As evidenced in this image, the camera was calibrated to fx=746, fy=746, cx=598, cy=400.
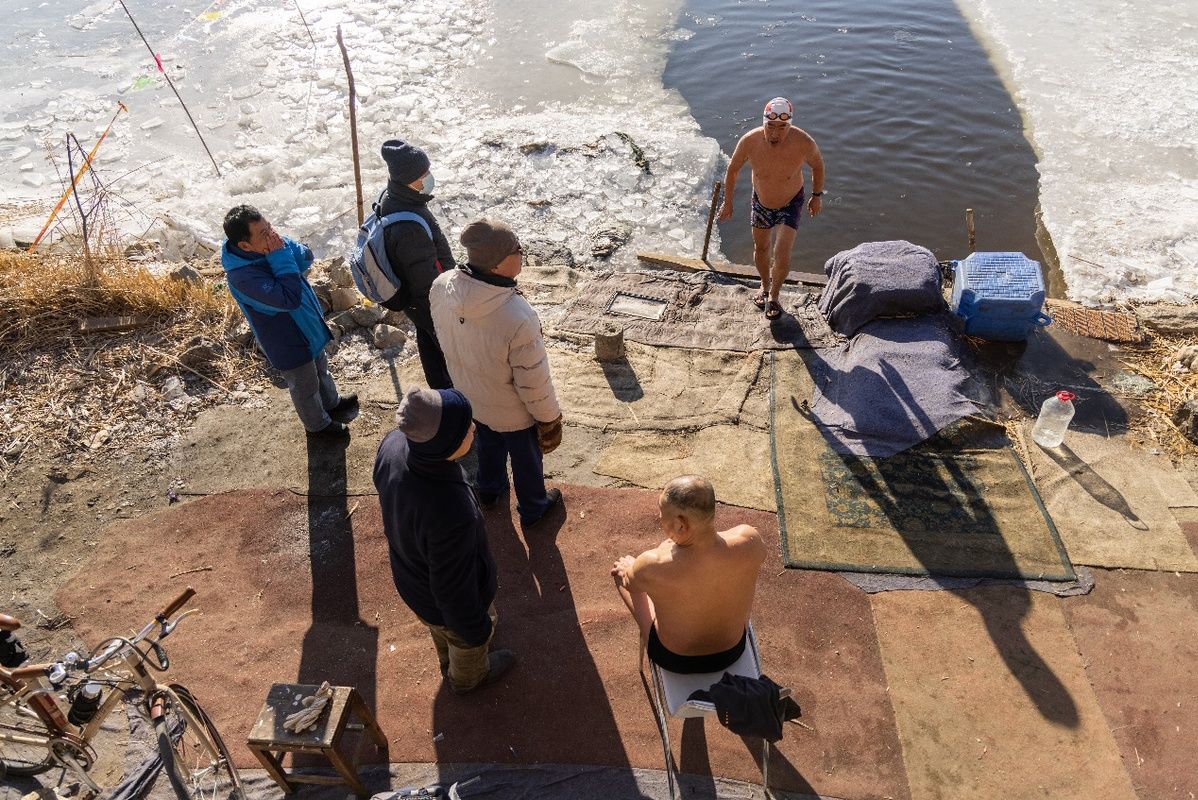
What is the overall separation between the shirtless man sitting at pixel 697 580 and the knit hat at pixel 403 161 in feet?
8.92

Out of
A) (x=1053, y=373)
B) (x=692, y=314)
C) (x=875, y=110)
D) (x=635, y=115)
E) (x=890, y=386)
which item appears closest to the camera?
(x=890, y=386)

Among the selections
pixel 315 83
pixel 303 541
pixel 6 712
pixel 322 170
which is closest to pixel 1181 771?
pixel 303 541

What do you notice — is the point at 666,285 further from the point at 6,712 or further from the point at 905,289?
the point at 6,712

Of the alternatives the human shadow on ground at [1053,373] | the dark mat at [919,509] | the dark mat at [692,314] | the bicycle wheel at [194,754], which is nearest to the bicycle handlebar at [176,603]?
the bicycle wheel at [194,754]

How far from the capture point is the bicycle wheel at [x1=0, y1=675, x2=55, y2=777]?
122 inches

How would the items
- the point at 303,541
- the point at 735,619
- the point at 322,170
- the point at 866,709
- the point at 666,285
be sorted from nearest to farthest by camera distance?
the point at 735,619
the point at 866,709
the point at 303,541
the point at 666,285
the point at 322,170

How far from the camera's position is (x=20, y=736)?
10.2 feet

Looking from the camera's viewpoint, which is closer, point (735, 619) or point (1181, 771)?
point (735, 619)

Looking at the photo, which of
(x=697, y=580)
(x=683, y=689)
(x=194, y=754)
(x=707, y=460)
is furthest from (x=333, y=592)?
(x=707, y=460)

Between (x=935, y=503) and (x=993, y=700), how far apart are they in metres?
1.35

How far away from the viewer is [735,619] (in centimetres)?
320

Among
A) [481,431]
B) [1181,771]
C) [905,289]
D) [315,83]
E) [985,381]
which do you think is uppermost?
[315,83]

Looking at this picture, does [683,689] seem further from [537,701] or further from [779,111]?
[779,111]

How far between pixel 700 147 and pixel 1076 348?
19.8 ft
